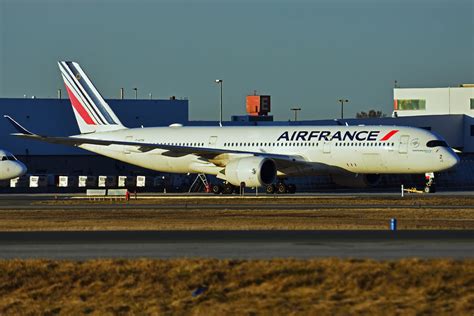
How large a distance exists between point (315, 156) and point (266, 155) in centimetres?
318

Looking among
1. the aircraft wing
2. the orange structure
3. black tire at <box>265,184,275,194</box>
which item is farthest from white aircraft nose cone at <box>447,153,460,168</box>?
the orange structure

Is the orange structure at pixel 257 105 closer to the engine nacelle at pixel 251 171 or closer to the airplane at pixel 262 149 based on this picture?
the airplane at pixel 262 149

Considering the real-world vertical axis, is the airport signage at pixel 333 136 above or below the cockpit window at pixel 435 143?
above

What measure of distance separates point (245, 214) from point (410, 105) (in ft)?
215

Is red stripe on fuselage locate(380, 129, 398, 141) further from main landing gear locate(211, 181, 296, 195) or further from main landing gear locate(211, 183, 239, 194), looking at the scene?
main landing gear locate(211, 183, 239, 194)

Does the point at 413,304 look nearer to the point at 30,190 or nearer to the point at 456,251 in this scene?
the point at 456,251

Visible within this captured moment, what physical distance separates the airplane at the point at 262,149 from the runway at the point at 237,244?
33274 millimetres

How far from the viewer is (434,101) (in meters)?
108

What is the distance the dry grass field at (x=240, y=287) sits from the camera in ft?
72.9

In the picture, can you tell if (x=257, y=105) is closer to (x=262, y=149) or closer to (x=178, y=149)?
(x=262, y=149)

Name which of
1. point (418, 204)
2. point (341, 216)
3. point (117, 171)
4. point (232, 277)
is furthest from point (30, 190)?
point (232, 277)

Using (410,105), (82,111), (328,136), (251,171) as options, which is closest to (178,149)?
(251,171)

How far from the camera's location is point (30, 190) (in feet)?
280

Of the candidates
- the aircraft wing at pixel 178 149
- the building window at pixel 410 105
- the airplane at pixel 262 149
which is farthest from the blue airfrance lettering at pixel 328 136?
the building window at pixel 410 105
